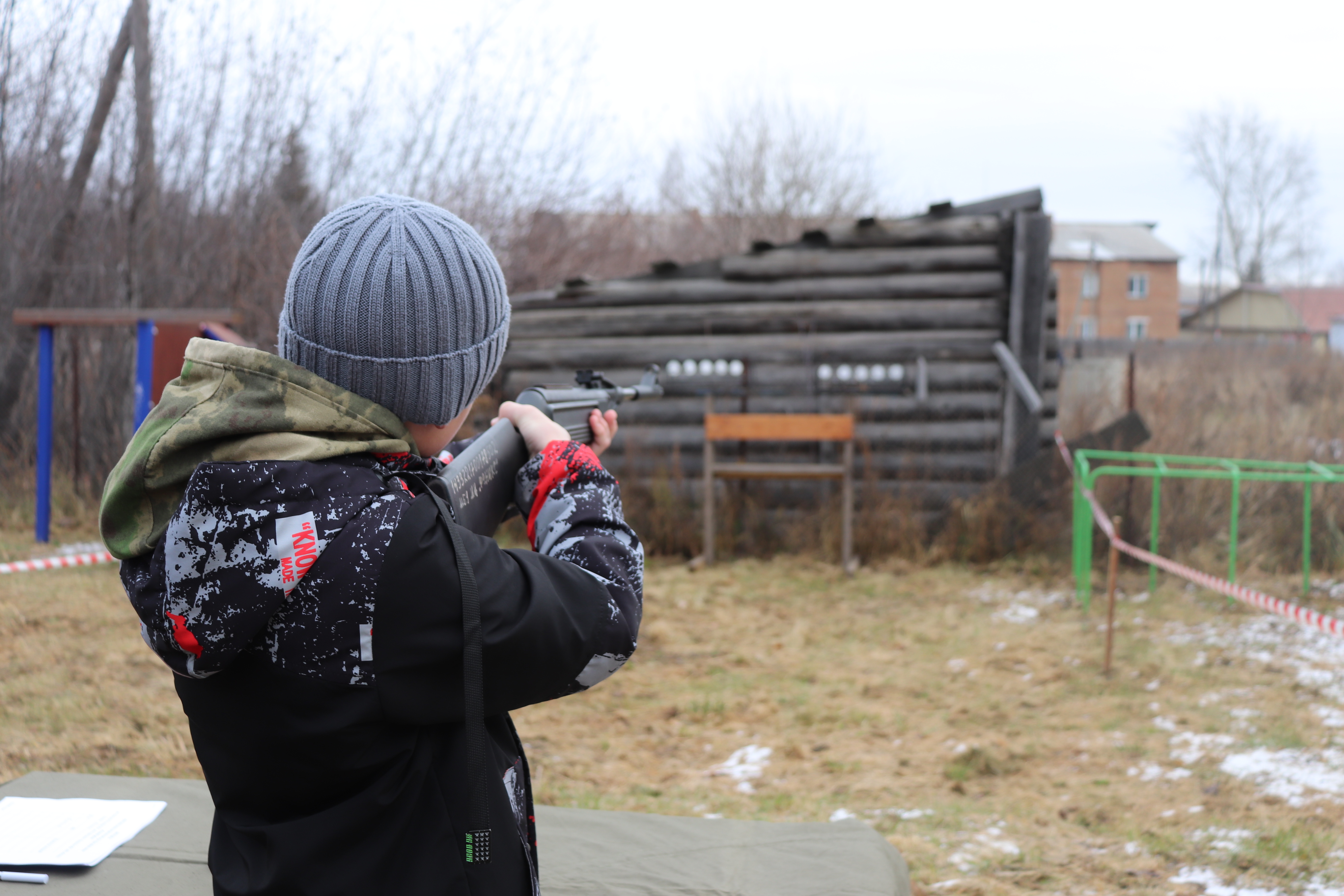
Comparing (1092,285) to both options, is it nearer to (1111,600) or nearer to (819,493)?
(819,493)

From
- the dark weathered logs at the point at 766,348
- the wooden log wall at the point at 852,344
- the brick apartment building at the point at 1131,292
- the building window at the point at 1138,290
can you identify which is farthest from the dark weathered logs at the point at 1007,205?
the building window at the point at 1138,290

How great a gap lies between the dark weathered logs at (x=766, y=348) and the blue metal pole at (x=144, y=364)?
3748 mm

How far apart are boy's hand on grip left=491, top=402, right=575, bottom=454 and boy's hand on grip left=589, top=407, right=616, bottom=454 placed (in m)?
0.40

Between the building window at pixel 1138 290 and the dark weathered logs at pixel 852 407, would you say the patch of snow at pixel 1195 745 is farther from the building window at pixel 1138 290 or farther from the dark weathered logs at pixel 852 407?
the building window at pixel 1138 290

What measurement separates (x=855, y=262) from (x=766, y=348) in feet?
4.21

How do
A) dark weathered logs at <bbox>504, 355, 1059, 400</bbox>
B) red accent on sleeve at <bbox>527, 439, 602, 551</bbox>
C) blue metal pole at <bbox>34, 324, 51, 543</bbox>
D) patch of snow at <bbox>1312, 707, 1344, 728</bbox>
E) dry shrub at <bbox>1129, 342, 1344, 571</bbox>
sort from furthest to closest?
dark weathered logs at <bbox>504, 355, 1059, 400</bbox>
dry shrub at <bbox>1129, 342, 1344, 571</bbox>
blue metal pole at <bbox>34, 324, 51, 543</bbox>
patch of snow at <bbox>1312, 707, 1344, 728</bbox>
red accent on sleeve at <bbox>527, 439, 602, 551</bbox>

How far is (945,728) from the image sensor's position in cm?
507

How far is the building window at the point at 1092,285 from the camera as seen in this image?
176 feet

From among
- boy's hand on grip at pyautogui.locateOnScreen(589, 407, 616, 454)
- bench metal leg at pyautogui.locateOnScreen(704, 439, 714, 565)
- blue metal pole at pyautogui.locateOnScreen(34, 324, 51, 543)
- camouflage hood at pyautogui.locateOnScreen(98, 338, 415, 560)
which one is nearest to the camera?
camouflage hood at pyautogui.locateOnScreen(98, 338, 415, 560)

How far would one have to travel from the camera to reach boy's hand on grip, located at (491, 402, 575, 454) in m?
1.61

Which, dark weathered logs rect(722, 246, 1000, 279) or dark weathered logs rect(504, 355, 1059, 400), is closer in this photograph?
dark weathered logs rect(504, 355, 1059, 400)

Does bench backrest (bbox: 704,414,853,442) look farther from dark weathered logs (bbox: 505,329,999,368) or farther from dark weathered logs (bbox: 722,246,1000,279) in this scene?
dark weathered logs (bbox: 722,246,1000,279)

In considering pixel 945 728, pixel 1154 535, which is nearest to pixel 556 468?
pixel 945 728

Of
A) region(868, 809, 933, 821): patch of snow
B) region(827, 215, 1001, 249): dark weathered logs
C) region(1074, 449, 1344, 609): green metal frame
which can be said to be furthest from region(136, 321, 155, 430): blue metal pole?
region(1074, 449, 1344, 609): green metal frame
